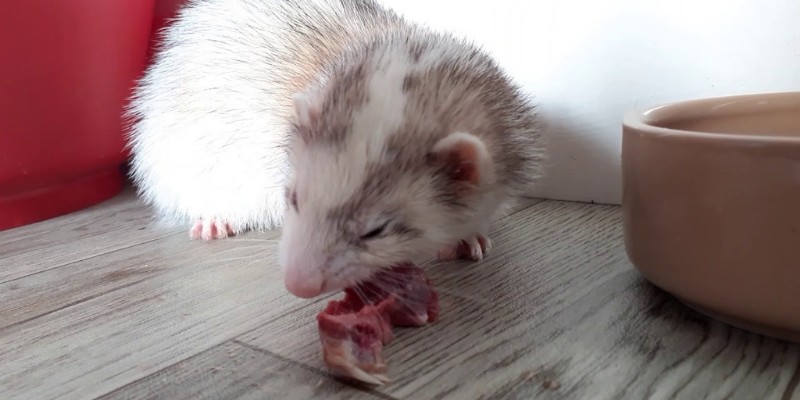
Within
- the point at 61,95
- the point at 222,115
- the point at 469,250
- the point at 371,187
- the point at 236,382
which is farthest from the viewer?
the point at 61,95

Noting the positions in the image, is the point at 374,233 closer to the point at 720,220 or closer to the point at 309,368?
the point at 309,368

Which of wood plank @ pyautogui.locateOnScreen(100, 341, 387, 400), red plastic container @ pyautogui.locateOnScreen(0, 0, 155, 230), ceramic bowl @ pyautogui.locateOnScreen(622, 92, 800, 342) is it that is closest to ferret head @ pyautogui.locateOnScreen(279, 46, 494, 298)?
wood plank @ pyautogui.locateOnScreen(100, 341, 387, 400)

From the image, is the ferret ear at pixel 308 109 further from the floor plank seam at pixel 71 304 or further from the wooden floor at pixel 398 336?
the floor plank seam at pixel 71 304

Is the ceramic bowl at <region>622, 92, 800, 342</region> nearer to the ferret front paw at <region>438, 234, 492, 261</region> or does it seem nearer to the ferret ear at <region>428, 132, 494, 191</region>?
the ferret ear at <region>428, 132, 494, 191</region>

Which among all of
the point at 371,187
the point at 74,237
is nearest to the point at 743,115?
the point at 371,187

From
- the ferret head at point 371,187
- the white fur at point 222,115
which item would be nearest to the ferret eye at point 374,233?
the ferret head at point 371,187
